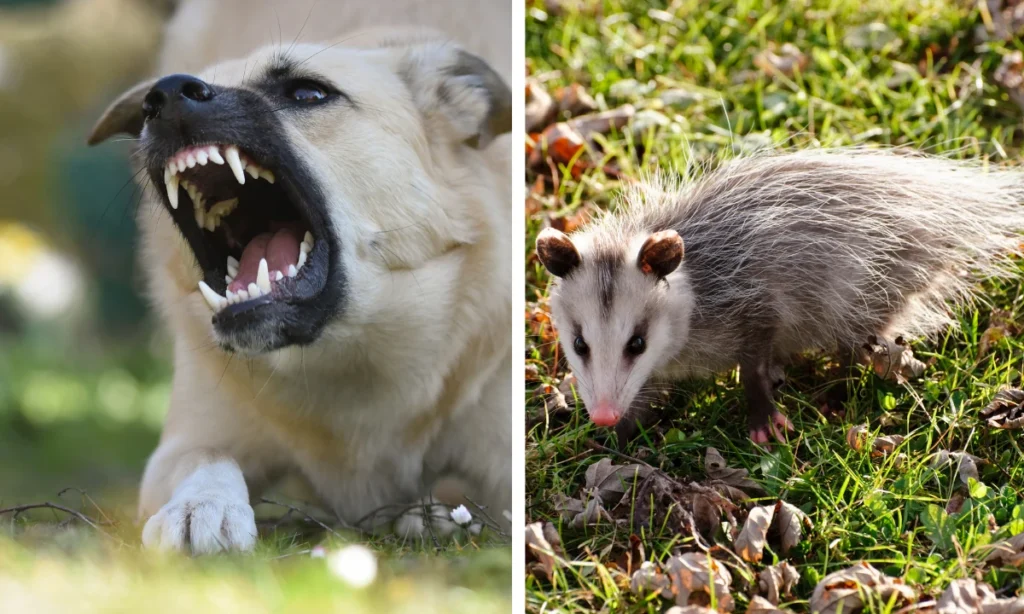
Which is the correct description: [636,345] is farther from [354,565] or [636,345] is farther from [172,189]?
[172,189]

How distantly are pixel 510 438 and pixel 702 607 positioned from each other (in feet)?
1.97

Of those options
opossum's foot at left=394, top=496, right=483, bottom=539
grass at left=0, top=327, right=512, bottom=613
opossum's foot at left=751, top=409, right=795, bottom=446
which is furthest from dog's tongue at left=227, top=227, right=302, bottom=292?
opossum's foot at left=751, top=409, right=795, bottom=446

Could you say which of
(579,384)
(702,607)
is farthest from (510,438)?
(702,607)

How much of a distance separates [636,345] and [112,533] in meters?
1.27

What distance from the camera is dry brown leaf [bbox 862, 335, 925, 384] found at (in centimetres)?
285

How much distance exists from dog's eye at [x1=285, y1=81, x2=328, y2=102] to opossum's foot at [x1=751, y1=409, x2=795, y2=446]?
1.41 m

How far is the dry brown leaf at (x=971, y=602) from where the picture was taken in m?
2.10

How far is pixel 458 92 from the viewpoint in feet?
8.02

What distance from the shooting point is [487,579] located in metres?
2.25

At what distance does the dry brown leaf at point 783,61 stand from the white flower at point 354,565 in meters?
2.63

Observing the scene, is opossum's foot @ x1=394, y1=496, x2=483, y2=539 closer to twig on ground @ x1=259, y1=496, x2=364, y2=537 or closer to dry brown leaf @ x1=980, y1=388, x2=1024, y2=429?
twig on ground @ x1=259, y1=496, x2=364, y2=537

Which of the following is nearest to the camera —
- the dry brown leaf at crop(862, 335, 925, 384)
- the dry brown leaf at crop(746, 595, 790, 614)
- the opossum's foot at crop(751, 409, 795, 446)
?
the dry brown leaf at crop(746, 595, 790, 614)

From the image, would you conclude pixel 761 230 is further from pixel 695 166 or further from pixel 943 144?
pixel 943 144

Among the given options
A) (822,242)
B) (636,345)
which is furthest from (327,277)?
(822,242)
